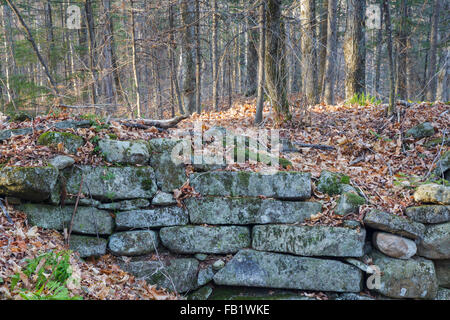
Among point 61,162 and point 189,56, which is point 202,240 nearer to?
point 61,162

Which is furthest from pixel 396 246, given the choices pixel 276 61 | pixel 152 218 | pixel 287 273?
pixel 276 61

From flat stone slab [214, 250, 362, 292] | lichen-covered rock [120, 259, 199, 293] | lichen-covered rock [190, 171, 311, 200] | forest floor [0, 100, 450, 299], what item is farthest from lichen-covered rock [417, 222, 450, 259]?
lichen-covered rock [120, 259, 199, 293]

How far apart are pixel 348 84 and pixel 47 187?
27.1 feet

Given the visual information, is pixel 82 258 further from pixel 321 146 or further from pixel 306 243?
pixel 321 146

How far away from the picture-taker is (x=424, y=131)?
6.12 m

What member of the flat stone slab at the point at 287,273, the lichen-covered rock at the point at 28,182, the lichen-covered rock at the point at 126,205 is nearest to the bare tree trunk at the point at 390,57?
the flat stone slab at the point at 287,273

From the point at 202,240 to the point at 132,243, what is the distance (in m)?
1.01

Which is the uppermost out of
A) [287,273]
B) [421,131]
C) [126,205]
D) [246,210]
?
[421,131]

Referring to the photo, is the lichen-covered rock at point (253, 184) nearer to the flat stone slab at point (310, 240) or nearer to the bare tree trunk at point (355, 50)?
the flat stone slab at point (310, 240)

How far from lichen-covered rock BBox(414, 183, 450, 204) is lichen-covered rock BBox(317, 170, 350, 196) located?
1.00 m

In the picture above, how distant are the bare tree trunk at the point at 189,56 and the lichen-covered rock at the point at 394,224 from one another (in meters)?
6.62

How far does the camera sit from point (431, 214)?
15.2ft
